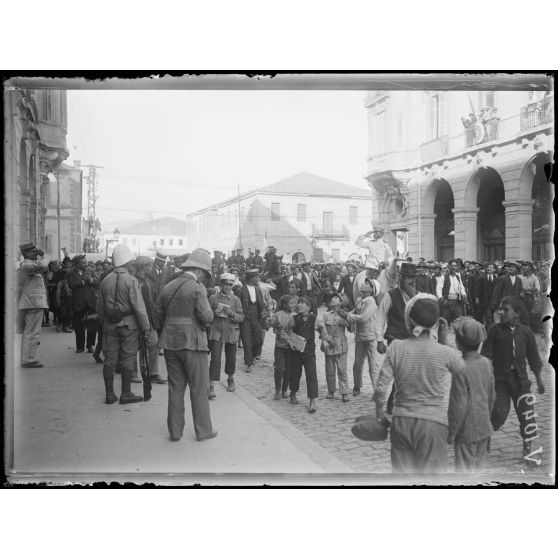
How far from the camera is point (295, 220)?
5.80 m

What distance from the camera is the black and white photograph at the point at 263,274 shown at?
17.5 ft

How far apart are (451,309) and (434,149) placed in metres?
1.71

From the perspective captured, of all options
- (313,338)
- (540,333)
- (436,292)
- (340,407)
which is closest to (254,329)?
(313,338)

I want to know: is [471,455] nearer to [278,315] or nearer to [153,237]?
[278,315]

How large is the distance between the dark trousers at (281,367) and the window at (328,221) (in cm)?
131

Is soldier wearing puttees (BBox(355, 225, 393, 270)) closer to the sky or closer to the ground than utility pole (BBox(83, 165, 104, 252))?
closer to the ground

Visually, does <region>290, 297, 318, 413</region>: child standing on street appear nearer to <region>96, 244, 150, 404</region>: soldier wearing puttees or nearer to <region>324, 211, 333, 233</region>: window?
<region>324, 211, 333, 233</region>: window

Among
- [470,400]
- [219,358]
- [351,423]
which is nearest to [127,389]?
[219,358]

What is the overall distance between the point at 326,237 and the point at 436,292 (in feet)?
4.02

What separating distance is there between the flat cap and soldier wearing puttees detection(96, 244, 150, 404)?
2.98 metres

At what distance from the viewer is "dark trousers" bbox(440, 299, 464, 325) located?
5352mm

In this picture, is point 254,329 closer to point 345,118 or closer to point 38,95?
point 345,118

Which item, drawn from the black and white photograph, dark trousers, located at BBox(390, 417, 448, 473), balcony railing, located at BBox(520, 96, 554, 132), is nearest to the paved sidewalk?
the black and white photograph

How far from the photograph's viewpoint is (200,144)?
223 inches
